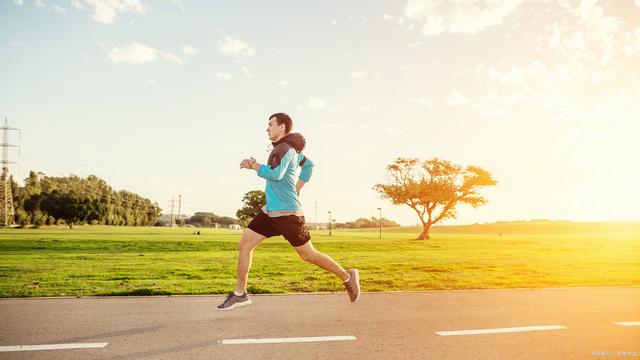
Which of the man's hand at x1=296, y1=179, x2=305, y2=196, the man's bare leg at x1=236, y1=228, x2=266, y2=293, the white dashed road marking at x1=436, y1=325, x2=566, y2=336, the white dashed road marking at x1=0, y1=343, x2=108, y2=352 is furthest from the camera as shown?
the man's hand at x1=296, y1=179, x2=305, y2=196

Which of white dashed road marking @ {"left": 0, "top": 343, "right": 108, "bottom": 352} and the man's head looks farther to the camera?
the man's head

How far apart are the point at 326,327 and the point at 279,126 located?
2237 millimetres

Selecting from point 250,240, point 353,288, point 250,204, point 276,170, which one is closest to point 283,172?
point 276,170

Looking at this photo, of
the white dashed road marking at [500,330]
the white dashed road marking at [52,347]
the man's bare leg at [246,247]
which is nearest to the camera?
the white dashed road marking at [52,347]

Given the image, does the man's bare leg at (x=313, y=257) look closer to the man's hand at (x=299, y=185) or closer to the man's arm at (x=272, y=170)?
the man's hand at (x=299, y=185)

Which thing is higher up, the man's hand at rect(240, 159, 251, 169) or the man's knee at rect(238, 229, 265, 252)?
the man's hand at rect(240, 159, 251, 169)

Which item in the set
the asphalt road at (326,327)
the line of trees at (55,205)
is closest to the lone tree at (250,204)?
the line of trees at (55,205)

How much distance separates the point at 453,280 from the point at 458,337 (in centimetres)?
561

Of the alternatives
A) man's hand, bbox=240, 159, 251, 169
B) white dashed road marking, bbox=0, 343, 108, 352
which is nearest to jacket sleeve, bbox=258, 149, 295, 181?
man's hand, bbox=240, 159, 251, 169

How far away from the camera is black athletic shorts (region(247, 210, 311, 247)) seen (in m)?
5.20

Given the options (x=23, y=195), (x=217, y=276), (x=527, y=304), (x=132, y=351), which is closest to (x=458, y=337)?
(x=527, y=304)

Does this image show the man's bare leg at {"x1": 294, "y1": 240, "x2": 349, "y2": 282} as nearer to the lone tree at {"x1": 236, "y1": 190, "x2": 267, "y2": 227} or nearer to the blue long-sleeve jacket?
the blue long-sleeve jacket

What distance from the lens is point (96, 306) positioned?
5.58 metres

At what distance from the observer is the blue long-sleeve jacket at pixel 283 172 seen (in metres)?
4.98
